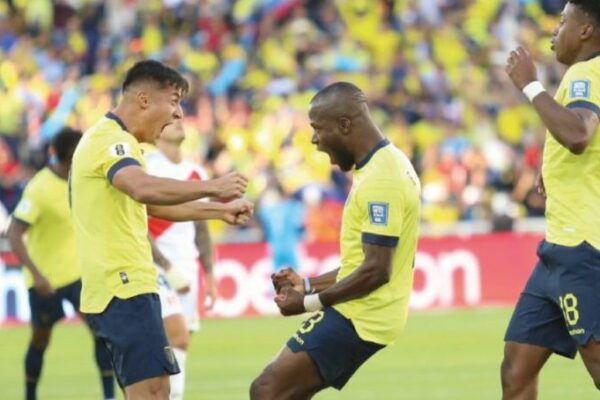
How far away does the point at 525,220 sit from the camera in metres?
23.9

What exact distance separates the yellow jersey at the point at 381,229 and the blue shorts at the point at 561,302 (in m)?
0.73

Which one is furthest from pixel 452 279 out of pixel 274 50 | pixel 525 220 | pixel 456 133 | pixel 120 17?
A: pixel 120 17

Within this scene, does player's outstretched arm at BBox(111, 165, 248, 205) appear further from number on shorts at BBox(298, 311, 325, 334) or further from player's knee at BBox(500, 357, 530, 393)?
Result: player's knee at BBox(500, 357, 530, 393)

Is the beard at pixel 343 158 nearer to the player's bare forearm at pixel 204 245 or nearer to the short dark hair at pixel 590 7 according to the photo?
the short dark hair at pixel 590 7

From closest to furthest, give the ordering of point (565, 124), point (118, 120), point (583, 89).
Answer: point (565, 124) → point (583, 89) → point (118, 120)

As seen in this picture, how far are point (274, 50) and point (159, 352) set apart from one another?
2036 centimetres

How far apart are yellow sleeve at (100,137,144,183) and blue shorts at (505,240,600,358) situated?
2.31 meters

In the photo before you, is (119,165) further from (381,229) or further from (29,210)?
(29,210)

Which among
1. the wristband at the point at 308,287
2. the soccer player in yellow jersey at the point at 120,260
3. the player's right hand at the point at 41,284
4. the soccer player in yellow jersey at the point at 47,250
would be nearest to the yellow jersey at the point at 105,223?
the soccer player in yellow jersey at the point at 120,260

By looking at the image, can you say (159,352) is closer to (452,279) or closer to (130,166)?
(130,166)

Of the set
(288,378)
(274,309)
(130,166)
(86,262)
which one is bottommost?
(274,309)

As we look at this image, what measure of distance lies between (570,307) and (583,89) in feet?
3.91

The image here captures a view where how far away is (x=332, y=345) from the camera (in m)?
7.95

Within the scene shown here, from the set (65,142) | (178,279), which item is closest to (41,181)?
(65,142)
